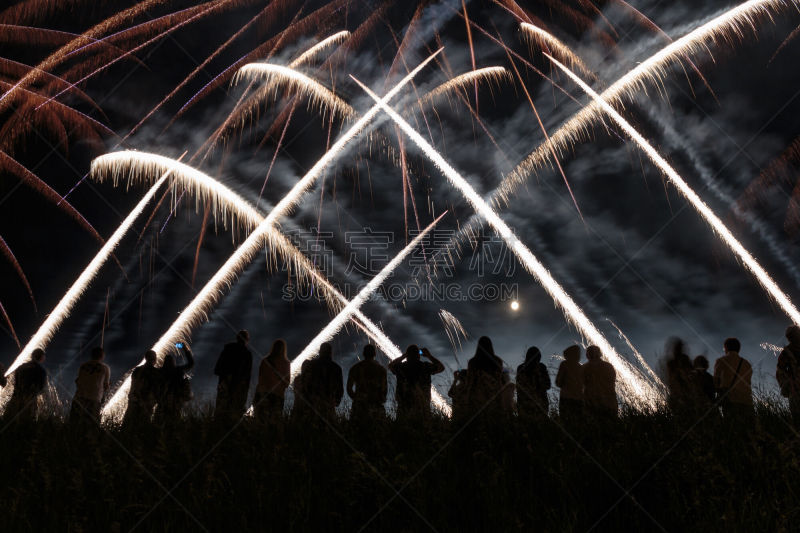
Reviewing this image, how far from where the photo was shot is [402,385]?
24.3ft

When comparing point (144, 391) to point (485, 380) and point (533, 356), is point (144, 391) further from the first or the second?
point (533, 356)

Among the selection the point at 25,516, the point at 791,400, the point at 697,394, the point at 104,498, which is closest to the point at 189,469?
the point at 104,498

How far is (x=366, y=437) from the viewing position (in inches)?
211

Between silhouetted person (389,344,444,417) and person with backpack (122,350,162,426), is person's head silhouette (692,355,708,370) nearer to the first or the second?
silhouetted person (389,344,444,417)

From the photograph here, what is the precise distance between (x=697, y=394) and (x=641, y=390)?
108 cm

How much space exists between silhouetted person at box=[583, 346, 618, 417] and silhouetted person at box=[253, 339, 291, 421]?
12.7 feet

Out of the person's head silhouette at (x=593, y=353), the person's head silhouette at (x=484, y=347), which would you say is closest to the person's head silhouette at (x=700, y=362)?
the person's head silhouette at (x=593, y=353)

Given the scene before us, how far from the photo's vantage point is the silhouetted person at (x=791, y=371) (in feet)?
17.6

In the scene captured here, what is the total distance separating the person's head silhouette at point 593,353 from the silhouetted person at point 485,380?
1.19 meters

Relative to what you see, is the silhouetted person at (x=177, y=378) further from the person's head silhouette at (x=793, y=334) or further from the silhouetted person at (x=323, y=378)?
the person's head silhouette at (x=793, y=334)

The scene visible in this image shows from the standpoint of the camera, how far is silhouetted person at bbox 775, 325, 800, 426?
17.6ft

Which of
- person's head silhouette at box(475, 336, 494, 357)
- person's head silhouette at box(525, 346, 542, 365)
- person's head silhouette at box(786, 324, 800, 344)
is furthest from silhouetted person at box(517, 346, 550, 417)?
person's head silhouette at box(786, 324, 800, 344)

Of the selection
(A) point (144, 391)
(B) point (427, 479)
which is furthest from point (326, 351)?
(B) point (427, 479)

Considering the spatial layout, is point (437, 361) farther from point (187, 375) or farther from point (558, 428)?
point (187, 375)
